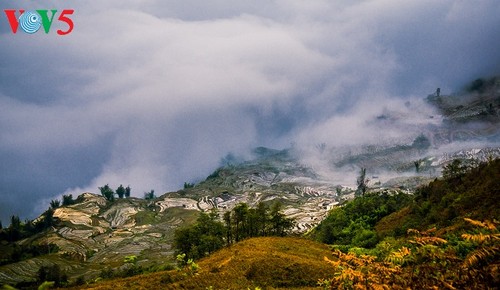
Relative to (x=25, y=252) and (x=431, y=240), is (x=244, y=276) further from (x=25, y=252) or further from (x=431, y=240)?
(x=25, y=252)

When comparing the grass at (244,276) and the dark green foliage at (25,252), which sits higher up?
the grass at (244,276)

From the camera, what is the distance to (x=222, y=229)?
68.0 m

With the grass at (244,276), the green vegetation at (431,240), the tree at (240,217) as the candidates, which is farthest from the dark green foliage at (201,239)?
the grass at (244,276)

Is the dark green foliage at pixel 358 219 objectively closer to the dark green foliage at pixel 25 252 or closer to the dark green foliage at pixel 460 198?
the dark green foliage at pixel 460 198

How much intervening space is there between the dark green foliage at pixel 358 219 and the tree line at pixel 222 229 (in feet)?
33.4

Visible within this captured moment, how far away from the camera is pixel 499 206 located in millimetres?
35062

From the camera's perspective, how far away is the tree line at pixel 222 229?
6128 cm

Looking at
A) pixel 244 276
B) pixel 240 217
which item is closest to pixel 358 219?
pixel 240 217

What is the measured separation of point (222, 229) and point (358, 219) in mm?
29785

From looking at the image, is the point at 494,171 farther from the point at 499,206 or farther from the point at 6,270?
the point at 6,270

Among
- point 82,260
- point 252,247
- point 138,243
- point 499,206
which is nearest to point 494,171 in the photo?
point 499,206

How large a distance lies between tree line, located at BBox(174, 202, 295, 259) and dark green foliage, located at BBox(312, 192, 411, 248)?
10179 millimetres

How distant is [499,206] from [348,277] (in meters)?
34.3

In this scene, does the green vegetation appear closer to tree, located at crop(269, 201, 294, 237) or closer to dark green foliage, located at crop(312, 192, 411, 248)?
dark green foliage, located at crop(312, 192, 411, 248)
